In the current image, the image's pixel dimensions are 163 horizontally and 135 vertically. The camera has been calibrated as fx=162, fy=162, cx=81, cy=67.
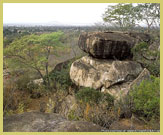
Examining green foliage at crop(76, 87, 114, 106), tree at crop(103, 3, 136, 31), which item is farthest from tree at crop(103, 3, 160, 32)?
green foliage at crop(76, 87, 114, 106)

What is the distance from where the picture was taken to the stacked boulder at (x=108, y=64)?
26.4ft

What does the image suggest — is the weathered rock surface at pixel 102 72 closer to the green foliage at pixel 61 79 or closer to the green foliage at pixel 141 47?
the green foliage at pixel 61 79

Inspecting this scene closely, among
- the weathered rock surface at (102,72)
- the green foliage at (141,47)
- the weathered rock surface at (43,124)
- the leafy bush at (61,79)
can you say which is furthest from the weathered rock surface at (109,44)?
the weathered rock surface at (43,124)

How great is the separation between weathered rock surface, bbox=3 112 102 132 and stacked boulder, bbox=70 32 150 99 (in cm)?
449

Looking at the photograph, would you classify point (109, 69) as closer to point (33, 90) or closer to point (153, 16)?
point (33, 90)

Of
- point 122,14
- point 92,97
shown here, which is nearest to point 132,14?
point 122,14

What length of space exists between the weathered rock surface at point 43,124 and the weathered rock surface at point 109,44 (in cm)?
572

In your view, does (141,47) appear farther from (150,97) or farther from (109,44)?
(150,97)

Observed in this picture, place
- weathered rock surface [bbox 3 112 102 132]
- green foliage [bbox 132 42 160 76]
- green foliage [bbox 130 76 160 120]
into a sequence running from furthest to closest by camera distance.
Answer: green foliage [bbox 132 42 160 76], green foliage [bbox 130 76 160 120], weathered rock surface [bbox 3 112 102 132]

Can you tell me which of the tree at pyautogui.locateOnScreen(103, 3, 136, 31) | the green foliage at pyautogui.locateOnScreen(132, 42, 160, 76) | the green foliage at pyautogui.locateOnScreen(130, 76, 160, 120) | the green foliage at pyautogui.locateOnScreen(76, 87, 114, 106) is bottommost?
the green foliage at pyautogui.locateOnScreen(76, 87, 114, 106)

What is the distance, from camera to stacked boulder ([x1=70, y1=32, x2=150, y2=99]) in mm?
8055

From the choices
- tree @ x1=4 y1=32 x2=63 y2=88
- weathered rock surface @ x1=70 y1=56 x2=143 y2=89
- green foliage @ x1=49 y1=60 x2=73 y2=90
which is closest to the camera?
weathered rock surface @ x1=70 y1=56 x2=143 y2=89

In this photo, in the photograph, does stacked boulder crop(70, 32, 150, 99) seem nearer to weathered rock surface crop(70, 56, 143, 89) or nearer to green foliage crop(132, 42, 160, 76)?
weathered rock surface crop(70, 56, 143, 89)

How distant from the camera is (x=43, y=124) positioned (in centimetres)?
323
